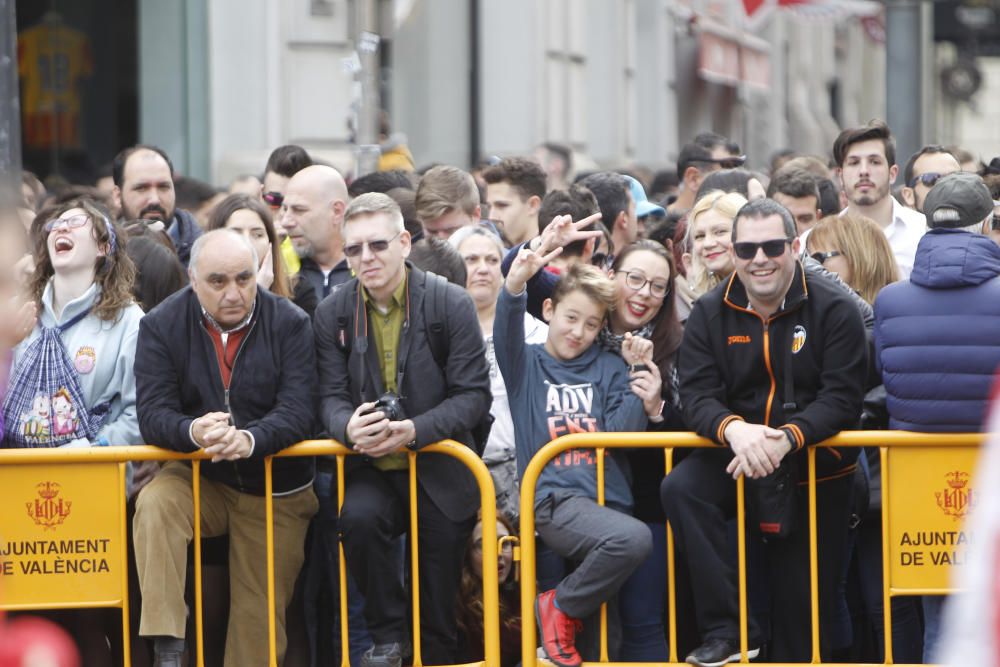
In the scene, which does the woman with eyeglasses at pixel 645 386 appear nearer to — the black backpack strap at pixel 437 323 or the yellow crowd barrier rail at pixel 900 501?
the yellow crowd barrier rail at pixel 900 501

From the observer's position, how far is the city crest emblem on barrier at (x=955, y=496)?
676cm

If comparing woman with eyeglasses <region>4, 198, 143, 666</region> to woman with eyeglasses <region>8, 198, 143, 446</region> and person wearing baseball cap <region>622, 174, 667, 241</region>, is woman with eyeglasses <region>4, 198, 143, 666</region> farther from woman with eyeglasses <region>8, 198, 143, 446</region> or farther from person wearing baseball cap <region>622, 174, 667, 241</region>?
person wearing baseball cap <region>622, 174, 667, 241</region>

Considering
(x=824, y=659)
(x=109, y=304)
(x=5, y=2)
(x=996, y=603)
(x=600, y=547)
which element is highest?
(x=5, y=2)

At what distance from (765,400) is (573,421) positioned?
74 centimetres

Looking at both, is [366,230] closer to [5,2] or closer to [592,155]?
[5,2]

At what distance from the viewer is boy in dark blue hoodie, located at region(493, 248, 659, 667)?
6.81 meters

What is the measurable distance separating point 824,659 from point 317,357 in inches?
88.6

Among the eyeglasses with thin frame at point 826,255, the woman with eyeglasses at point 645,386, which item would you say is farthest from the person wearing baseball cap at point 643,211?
the woman with eyeglasses at point 645,386

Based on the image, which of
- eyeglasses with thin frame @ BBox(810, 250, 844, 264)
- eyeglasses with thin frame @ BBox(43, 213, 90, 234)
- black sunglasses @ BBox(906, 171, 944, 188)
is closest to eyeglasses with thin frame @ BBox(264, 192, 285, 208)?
eyeglasses with thin frame @ BBox(43, 213, 90, 234)

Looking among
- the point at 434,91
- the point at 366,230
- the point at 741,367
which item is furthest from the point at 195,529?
the point at 434,91

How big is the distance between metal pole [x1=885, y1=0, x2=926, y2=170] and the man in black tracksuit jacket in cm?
698

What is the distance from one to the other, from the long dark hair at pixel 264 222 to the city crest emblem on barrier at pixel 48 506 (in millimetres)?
1408

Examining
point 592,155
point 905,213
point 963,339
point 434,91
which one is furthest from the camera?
point 592,155

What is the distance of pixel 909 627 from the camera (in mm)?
7293
